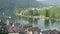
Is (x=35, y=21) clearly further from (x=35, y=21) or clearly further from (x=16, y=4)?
(x=16, y=4)

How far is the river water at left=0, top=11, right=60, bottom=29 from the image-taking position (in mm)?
1066

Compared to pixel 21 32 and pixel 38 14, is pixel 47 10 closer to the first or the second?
pixel 38 14

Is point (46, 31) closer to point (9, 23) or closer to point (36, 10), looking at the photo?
point (36, 10)

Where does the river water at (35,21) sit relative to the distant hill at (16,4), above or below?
below

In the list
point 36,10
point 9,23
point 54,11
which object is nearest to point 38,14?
point 36,10

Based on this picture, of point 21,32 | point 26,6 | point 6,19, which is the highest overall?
point 26,6

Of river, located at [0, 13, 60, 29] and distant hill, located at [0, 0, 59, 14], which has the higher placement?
distant hill, located at [0, 0, 59, 14]

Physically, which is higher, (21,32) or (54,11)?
(54,11)

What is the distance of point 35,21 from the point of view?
3.54ft

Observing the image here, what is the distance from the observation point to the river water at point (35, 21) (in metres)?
1.07

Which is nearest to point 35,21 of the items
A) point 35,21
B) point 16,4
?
Result: point 35,21

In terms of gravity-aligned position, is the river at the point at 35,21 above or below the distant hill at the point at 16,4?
below

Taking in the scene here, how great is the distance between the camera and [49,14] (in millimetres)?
1080

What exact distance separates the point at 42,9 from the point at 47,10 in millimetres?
46
